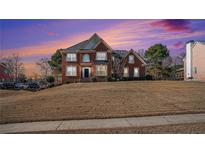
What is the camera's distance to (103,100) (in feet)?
35.0

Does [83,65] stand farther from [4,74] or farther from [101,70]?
[4,74]

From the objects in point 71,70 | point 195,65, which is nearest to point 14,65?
point 71,70

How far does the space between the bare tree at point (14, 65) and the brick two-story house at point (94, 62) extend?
135 centimetres

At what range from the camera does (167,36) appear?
10.7 meters

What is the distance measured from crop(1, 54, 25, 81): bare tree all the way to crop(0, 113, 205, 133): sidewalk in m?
1.79

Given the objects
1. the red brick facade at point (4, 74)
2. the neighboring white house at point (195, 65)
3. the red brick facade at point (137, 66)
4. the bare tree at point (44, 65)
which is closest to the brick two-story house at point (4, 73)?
the red brick facade at point (4, 74)

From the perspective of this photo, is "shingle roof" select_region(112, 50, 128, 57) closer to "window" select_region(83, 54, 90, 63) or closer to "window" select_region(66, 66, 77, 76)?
"window" select_region(83, 54, 90, 63)

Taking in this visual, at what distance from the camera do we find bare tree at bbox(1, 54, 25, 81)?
10508 millimetres

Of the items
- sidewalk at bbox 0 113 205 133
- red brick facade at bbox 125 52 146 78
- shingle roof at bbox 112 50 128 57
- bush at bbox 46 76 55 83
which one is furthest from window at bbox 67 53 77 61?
sidewalk at bbox 0 113 205 133

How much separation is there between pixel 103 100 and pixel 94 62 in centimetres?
133

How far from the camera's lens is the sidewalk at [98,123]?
9.09 meters
